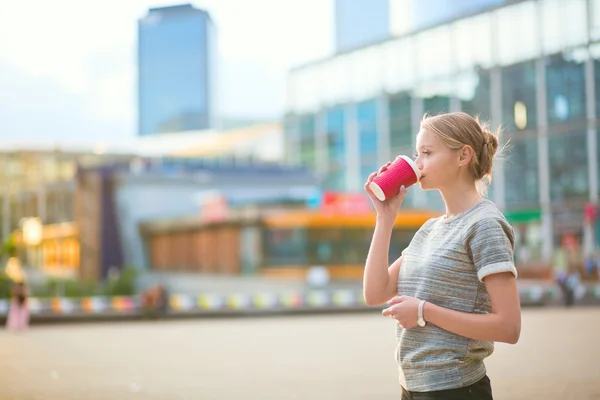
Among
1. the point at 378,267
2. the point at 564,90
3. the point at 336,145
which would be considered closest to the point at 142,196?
the point at 336,145

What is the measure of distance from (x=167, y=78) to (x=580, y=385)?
43.9 ft

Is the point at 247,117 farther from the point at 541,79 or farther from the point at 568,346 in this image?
the point at 568,346

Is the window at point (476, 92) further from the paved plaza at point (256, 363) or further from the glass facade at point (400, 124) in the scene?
the paved plaza at point (256, 363)

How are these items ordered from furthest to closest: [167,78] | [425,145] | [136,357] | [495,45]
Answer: [495,45] < [167,78] < [136,357] < [425,145]

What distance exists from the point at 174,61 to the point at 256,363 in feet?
31.1

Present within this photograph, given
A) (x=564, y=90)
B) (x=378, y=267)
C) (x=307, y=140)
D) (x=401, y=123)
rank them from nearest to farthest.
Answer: (x=378, y=267), (x=564, y=90), (x=401, y=123), (x=307, y=140)

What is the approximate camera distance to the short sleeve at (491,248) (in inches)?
94.9

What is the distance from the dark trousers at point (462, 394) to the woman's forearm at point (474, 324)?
0.18 metres

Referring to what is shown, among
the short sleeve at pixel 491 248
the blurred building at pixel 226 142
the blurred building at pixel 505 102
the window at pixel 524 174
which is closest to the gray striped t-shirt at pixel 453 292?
the short sleeve at pixel 491 248

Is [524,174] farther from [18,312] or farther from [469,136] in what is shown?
[469,136]

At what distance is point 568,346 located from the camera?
13.5 meters

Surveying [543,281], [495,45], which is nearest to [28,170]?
[495,45]

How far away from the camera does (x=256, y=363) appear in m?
11.9

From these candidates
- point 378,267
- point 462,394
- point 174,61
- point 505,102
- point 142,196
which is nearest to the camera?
point 462,394
